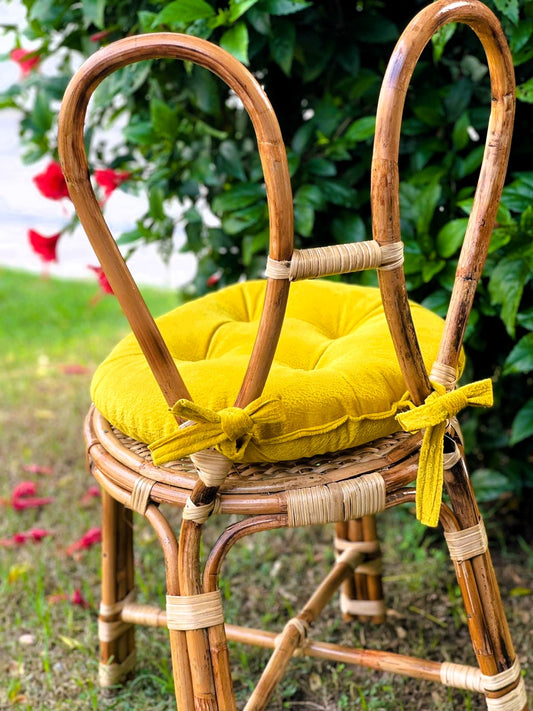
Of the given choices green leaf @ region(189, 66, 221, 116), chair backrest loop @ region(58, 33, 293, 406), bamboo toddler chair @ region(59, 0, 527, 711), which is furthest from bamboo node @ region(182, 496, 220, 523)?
green leaf @ region(189, 66, 221, 116)

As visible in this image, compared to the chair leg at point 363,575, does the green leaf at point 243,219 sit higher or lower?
higher

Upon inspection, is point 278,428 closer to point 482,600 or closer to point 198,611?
point 198,611

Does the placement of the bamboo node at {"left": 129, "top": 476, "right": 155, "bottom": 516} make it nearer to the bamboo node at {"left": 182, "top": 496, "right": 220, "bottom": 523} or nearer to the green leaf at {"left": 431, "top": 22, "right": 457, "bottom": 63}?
the bamboo node at {"left": 182, "top": 496, "right": 220, "bottom": 523}

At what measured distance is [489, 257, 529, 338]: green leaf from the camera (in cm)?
130

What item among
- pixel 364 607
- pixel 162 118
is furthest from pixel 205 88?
pixel 364 607

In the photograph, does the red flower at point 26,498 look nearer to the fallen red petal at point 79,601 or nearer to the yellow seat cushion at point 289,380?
the fallen red petal at point 79,601

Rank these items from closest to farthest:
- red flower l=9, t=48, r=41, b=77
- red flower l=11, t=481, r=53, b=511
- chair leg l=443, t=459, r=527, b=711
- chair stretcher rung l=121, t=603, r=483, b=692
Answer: chair leg l=443, t=459, r=527, b=711 → chair stretcher rung l=121, t=603, r=483, b=692 → red flower l=9, t=48, r=41, b=77 → red flower l=11, t=481, r=53, b=511

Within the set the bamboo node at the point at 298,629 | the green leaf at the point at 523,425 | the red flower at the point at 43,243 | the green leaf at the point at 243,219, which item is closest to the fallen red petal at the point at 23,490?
the red flower at the point at 43,243

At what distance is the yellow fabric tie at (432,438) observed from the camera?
32.9 inches

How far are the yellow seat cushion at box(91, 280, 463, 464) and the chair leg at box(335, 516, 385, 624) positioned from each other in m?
0.41

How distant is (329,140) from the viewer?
153cm

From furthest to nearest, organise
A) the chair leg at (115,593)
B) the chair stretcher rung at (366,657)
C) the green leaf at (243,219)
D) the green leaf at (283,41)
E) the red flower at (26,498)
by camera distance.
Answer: the red flower at (26,498) → the green leaf at (243,219) → the green leaf at (283,41) → the chair leg at (115,593) → the chair stretcher rung at (366,657)

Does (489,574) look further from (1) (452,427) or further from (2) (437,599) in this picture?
(2) (437,599)

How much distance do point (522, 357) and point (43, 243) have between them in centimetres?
99
